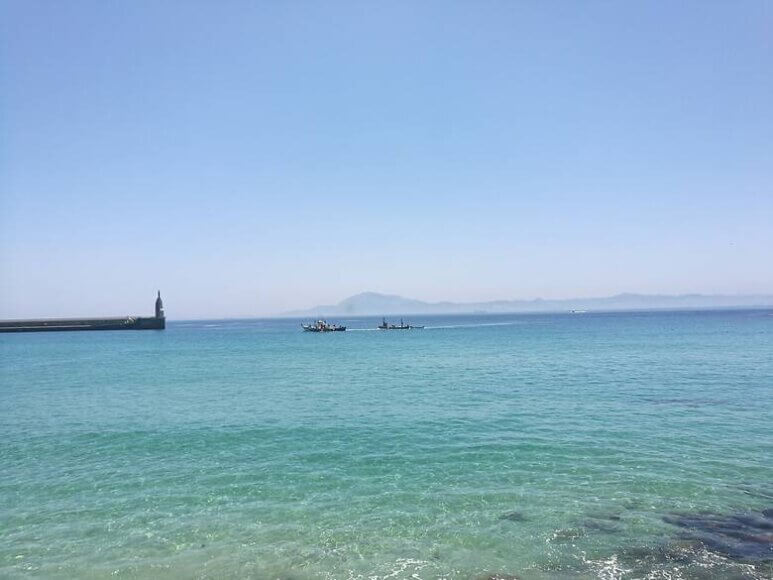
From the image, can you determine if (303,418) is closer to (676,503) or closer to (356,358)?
(676,503)

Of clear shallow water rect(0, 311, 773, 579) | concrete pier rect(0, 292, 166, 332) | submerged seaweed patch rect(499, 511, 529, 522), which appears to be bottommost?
submerged seaweed patch rect(499, 511, 529, 522)

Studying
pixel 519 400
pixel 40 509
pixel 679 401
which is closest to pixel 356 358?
pixel 519 400

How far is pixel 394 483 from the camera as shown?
17.5 meters

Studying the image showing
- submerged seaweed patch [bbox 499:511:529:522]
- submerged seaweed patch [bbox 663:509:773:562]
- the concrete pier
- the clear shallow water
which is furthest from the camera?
the concrete pier

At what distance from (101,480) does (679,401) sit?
31.4 metres

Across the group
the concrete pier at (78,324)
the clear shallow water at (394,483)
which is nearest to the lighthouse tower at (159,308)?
the concrete pier at (78,324)

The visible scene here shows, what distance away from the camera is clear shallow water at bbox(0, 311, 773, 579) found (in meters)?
12.4

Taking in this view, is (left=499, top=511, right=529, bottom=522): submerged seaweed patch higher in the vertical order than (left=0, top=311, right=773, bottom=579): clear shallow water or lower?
lower

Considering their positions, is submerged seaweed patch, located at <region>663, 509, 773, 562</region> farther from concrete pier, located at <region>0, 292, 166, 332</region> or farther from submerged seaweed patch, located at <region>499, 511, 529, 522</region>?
concrete pier, located at <region>0, 292, 166, 332</region>

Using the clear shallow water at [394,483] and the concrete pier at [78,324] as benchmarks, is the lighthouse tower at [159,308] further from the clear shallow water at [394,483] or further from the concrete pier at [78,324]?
the clear shallow water at [394,483]

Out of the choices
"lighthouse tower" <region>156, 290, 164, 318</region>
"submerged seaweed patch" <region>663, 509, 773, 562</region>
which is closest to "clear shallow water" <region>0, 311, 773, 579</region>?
"submerged seaweed patch" <region>663, 509, 773, 562</region>

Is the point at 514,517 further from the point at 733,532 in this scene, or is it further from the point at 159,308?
the point at 159,308

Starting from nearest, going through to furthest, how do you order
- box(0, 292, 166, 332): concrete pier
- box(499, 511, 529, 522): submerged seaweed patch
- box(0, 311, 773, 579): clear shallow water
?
1. box(0, 311, 773, 579): clear shallow water
2. box(499, 511, 529, 522): submerged seaweed patch
3. box(0, 292, 166, 332): concrete pier

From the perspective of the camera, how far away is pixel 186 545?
1334 centimetres
